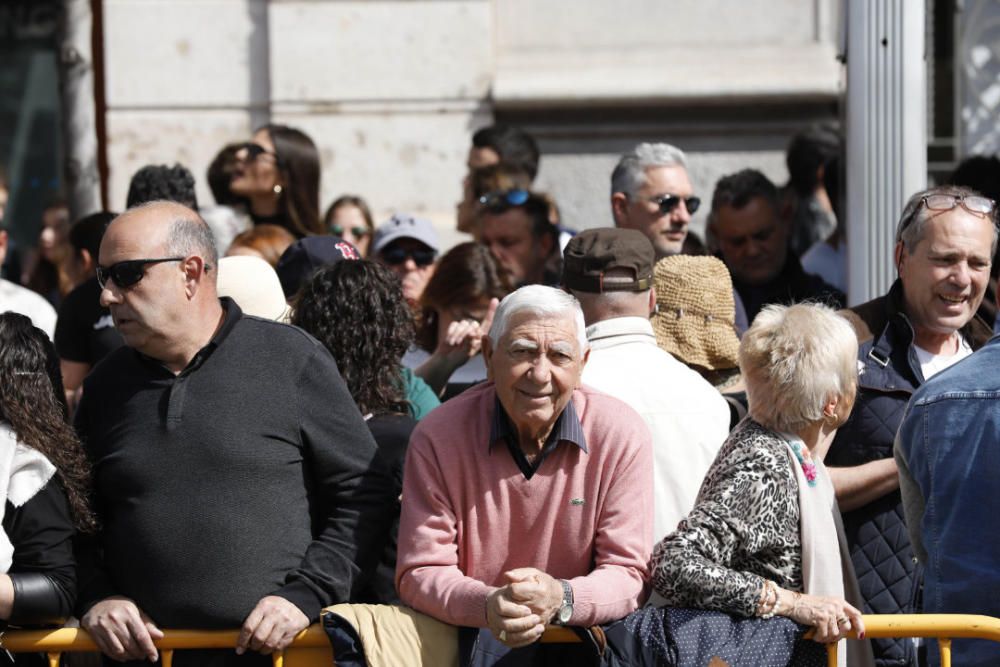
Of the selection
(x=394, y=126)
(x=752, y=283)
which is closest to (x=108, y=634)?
(x=752, y=283)

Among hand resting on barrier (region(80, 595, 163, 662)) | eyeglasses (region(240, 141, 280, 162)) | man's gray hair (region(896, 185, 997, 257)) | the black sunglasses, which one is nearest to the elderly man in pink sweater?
hand resting on barrier (region(80, 595, 163, 662))

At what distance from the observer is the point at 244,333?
399cm

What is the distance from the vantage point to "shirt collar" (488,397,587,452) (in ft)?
12.3

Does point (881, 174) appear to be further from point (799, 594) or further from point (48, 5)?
point (48, 5)

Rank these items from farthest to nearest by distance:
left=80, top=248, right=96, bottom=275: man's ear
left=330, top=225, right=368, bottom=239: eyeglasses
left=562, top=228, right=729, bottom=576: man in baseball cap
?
1. left=330, top=225, right=368, bottom=239: eyeglasses
2. left=80, top=248, right=96, bottom=275: man's ear
3. left=562, top=228, right=729, bottom=576: man in baseball cap

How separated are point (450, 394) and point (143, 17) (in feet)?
13.6

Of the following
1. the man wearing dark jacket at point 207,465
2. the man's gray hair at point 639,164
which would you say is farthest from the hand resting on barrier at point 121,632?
the man's gray hair at point 639,164

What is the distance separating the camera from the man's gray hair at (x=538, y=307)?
12.5ft

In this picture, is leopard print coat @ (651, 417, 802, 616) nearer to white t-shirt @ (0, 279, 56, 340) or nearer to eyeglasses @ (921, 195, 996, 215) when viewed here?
eyeglasses @ (921, 195, 996, 215)

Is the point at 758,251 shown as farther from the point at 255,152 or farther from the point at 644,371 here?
the point at 255,152

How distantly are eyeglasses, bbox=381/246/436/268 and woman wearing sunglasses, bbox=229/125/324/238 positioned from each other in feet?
1.88

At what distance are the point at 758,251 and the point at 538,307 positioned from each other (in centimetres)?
263

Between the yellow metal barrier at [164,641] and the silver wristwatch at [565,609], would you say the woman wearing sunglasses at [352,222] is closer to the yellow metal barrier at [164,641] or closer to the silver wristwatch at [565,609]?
the yellow metal barrier at [164,641]

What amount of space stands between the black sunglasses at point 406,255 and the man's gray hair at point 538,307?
257 centimetres
